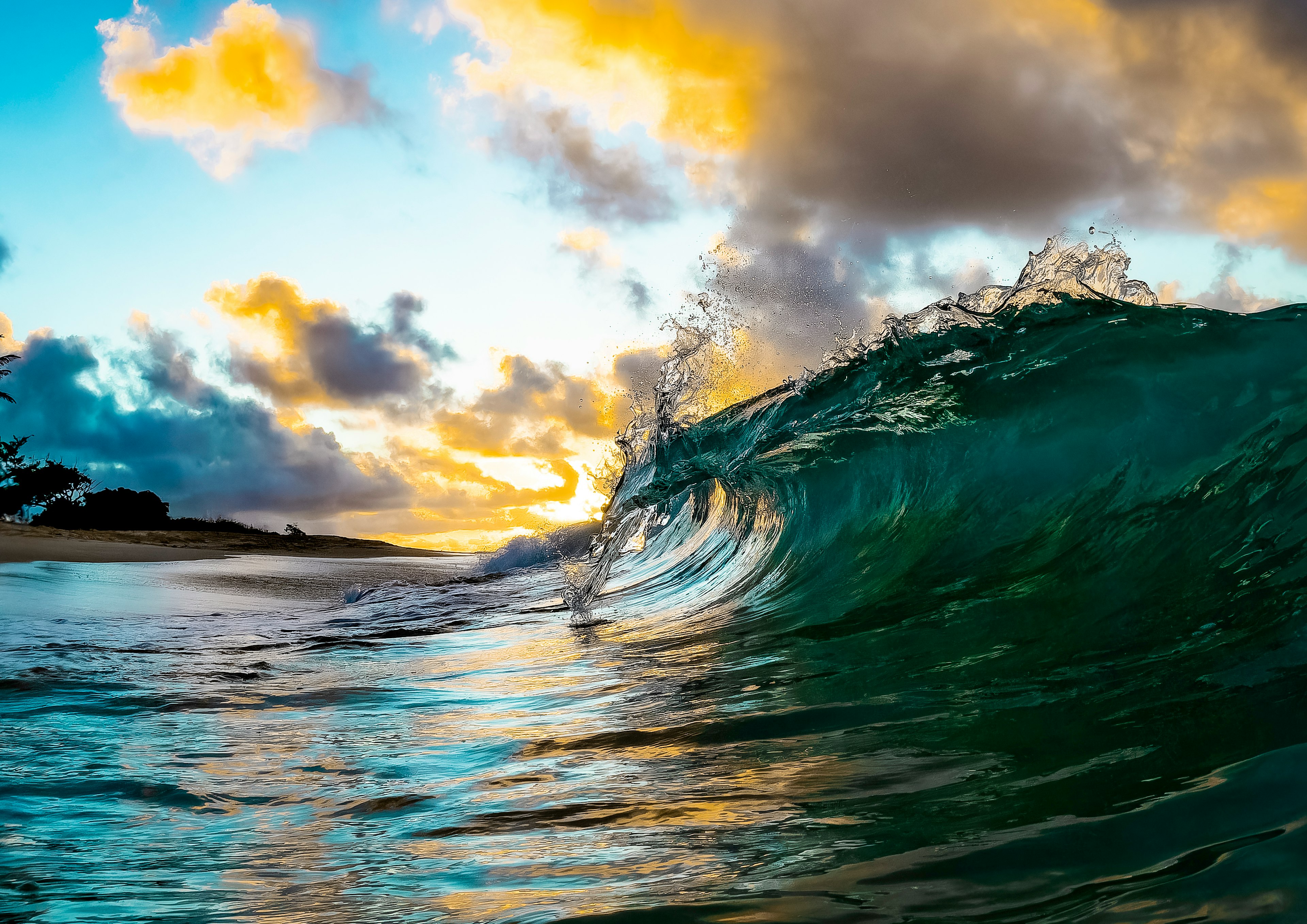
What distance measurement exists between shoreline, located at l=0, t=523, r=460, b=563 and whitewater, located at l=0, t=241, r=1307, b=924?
6.71 meters

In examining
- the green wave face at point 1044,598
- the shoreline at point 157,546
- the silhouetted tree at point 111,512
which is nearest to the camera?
the green wave face at point 1044,598

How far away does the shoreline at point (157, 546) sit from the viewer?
39.8ft

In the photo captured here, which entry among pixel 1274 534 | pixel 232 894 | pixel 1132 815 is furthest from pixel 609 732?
pixel 1274 534

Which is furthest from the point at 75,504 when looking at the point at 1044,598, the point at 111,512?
the point at 1044,598

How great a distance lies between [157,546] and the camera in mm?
17000

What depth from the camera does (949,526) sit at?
4480 millimetres

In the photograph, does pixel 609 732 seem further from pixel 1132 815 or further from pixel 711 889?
pixel 1132 815

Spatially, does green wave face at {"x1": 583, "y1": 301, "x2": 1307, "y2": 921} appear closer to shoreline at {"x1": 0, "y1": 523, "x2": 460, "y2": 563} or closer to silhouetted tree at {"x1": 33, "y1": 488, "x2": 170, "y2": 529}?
shoreline at {"x1": 0, "y1": 523, "x2": 460, "y2": 563}

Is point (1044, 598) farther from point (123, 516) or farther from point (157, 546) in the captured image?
point (123, 516)

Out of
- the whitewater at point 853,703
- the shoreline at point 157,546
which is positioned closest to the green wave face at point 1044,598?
the whitewater at point 853,703

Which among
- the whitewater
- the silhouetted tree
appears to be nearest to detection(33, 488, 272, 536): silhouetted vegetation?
the silhouetted tree

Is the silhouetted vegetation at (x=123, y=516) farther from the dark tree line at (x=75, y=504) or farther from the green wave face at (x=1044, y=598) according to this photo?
the green wave face at (x=1044, y=598)

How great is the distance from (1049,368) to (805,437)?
2151 mm

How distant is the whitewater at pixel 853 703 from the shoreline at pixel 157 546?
6.71 metres
